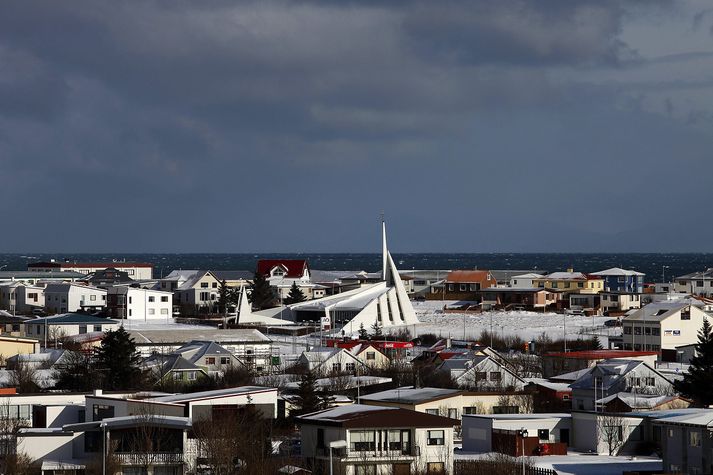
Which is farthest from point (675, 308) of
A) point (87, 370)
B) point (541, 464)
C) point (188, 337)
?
point (541, 464)

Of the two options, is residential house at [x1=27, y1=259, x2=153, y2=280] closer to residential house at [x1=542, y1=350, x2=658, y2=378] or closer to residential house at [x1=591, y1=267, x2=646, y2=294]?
residential house at [x1=591, y1=267, x2=646, y2=294]

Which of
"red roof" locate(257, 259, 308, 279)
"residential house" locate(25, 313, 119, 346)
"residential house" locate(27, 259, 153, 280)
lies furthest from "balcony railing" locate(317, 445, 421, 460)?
"residential house" locate(27, 259, 153, 280)

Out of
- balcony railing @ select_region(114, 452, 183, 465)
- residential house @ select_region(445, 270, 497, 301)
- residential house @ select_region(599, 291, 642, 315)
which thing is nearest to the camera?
balcony railing @ select_region(114, 452, 183, 465)

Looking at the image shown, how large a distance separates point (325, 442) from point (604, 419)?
8.21m

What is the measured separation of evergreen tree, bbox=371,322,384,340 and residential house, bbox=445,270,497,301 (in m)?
22.8

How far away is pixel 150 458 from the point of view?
27.8m

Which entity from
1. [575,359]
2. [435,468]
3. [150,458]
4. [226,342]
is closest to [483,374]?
[575,359]

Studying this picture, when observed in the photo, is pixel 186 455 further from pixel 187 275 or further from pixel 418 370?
pixel 187 275

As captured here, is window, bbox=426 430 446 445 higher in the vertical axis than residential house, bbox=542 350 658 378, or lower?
lower

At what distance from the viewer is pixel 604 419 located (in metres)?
34.8

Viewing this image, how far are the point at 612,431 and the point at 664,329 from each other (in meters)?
27.5

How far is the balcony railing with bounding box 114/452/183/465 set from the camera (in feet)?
90.5

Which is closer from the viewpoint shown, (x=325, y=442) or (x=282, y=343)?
(x=325, y=442)

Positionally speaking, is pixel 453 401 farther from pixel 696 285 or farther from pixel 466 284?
pixel 696 285
